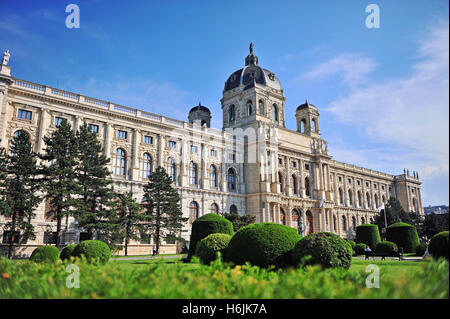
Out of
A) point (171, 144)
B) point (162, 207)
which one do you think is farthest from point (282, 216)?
point (162, 207)

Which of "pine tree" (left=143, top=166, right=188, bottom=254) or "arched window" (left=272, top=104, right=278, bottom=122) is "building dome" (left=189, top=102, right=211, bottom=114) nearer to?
"arched window" (left=272, top=104, right=278, bottom=122)

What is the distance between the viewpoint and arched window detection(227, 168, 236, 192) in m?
48.1

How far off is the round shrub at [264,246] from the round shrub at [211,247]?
62.3 inches

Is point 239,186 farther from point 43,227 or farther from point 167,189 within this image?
point 43,227

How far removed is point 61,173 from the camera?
82.8 ft

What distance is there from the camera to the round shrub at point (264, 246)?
38.9 ft

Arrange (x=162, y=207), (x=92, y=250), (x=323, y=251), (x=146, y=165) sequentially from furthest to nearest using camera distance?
(x=146, y=165), (x=162, y=207), (x=92, y=250), (x=323, y=251)

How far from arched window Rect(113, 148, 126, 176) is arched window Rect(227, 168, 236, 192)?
16.4 m

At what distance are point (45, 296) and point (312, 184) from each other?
56366 millimetres

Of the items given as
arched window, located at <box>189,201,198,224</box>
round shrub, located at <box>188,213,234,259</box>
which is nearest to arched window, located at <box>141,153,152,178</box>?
arched window, located at <box>189,201,198,224</box>

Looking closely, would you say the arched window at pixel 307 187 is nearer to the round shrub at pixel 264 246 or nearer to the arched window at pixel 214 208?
the arched window at pixel 214 208

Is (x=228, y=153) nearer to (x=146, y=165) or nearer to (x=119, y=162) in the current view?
(x=146, y=165)

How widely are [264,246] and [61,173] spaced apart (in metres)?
19.3

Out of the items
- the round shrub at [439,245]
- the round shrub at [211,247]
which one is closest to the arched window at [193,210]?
the round shrub at [211,247]
